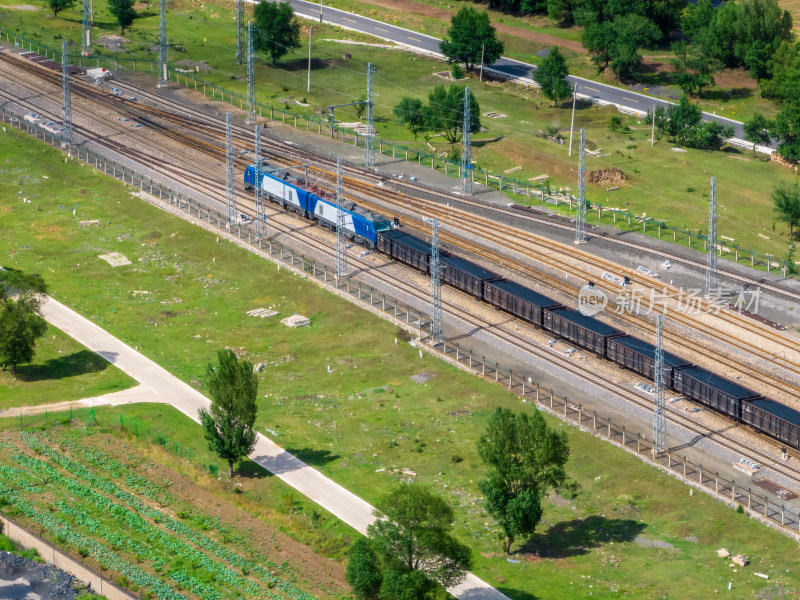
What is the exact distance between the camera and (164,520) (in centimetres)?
7825

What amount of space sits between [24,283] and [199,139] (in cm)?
6006

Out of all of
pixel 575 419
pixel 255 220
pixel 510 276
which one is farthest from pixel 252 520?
pixel 255 220

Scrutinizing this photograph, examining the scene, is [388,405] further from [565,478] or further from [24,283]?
[24,283]

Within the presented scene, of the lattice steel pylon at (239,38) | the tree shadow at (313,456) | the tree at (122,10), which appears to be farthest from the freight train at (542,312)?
the tree at (122,10)

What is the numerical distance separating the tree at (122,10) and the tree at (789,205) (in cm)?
11427

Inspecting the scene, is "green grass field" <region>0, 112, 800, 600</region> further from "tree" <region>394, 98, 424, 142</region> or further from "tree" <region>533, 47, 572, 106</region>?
"tree" <region>533, 47, 572, 106</region>

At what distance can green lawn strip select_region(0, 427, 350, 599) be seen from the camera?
7244 centimetres

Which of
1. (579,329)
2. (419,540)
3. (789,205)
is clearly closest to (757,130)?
(789,205)

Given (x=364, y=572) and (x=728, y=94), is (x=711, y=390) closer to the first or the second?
(x=364, y=572)

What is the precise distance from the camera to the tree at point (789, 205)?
12262 cm

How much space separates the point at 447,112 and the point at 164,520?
8619 cm

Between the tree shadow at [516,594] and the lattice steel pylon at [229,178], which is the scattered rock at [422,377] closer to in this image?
the tree shadow at [516,594]

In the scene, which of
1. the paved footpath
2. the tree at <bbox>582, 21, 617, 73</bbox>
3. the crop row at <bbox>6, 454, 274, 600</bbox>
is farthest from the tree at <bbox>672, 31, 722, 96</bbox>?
the crop row at <bbox>6, 454, 274, 600</bbox>

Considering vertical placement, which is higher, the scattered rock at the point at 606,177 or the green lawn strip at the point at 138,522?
the scattered rock at the point at 606,177
